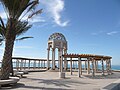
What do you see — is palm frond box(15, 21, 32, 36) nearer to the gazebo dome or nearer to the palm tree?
the palm tree

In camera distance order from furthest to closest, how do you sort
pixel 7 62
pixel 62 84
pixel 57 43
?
pixel 57 43
pixel 7 62
pixel 62 84

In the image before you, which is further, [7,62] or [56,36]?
[56,36]

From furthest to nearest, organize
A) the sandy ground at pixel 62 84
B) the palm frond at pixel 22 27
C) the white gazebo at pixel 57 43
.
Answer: the white gazebo at pixel 57 43 → the palm frond at pixel 22 27 → the sandy ground at pixel 62 84

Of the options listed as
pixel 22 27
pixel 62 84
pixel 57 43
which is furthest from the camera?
pixel 57 43

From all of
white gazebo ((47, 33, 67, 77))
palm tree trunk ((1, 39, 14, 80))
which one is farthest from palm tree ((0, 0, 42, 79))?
white gazebo ((47, 33, 67, 77))

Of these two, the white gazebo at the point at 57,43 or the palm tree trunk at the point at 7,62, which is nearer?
the palm tree trunk at the point at 7,62

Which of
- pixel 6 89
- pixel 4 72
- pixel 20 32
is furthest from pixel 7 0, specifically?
pixel 6 89

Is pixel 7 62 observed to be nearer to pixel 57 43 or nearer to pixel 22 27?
pixel 22 27

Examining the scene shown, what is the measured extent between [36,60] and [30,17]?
3274cm

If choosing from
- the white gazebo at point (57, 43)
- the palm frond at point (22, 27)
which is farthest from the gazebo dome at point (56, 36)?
the palm frond at point (22, 27)

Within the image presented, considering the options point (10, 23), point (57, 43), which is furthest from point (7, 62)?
point (57, 43)

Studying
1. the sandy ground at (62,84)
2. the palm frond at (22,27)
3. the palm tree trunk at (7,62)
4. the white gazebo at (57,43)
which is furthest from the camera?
the white gazebo at (57,43)

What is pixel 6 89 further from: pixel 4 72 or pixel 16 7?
pixel 16 7

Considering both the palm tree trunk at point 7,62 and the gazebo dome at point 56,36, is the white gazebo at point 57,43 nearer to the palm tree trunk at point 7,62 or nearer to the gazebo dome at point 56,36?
the gazebo dome at point 56,36
